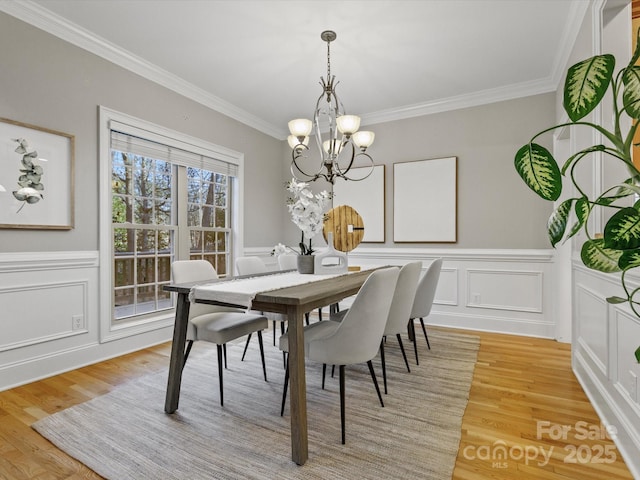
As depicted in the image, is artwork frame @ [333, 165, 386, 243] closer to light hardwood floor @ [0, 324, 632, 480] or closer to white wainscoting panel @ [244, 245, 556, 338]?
white wainscoting panel @ [244, 245, 556, 338]

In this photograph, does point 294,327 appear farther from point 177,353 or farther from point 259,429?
point 177,353

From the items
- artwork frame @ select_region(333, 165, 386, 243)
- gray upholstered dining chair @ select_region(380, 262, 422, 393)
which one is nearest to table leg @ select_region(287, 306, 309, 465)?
gray upholstered dining chair @ select_region(380, 262, 422, 393)

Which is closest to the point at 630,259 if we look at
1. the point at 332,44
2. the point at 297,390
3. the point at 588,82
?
the point at 588,82

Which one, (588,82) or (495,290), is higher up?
(588,82)

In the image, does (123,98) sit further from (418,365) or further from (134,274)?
(418,365)

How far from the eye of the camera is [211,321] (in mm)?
2328

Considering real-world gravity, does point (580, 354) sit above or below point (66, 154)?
below

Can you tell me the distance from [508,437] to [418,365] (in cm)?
105

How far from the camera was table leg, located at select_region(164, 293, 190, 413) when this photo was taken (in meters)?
2.04

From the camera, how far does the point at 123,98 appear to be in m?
3.15

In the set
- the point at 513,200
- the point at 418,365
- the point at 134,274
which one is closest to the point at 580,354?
the point at 418,365

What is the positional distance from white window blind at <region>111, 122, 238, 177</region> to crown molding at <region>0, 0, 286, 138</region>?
551 millimetres

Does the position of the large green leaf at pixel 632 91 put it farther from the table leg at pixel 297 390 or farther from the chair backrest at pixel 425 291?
the chair backrest at pixel 425 291

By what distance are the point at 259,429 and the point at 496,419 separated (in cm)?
134
